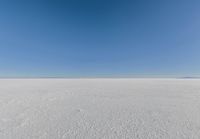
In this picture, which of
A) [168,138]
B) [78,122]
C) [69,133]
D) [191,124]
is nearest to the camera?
[168,138]

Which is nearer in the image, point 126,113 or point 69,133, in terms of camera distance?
point 69,133

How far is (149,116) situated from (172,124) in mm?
613

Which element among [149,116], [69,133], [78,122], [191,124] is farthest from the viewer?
[149,116]

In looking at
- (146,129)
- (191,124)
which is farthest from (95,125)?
(191,124)

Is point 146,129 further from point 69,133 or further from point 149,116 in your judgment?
point 69,133

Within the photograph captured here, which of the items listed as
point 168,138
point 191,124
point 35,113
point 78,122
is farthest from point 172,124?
point 35,113

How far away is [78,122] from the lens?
2.94 m

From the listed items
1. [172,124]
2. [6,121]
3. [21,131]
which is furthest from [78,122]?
[172,124]

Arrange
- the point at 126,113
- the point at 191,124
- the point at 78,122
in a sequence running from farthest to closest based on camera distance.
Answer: the point at 126,113 < the point at 78,122 < the point at 191,124

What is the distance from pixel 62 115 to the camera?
3.43 metres

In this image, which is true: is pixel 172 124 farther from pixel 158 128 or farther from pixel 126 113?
pixel 126 113

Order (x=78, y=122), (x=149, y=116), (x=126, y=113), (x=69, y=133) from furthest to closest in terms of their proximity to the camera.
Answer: (x=126, y=113), (x=149, y=116), (x=78, y=122), (x=69, y=133)

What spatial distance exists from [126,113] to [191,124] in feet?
5.32

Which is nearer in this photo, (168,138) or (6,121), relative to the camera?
(168,138)
